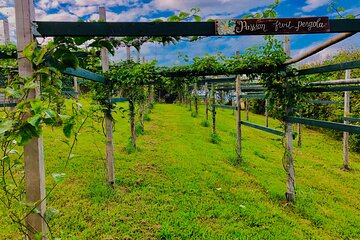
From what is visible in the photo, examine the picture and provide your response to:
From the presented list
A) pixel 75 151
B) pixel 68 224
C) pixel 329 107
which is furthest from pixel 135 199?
pixel 329 107

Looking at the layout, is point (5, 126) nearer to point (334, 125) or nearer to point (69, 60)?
point (69, 60)

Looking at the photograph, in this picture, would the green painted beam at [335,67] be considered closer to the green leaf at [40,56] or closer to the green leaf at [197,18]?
the green leaf at [197,18]

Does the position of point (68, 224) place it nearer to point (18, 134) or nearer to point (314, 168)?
point (18, 134)

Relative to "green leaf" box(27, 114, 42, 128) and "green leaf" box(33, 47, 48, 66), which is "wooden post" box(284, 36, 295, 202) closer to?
"green leaf" box(33, 47, 48, 66)

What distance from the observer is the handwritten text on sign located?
5.83 feet

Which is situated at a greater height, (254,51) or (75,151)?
(254,51)

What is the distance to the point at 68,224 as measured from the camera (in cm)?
328

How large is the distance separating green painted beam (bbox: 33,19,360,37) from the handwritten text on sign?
46mm

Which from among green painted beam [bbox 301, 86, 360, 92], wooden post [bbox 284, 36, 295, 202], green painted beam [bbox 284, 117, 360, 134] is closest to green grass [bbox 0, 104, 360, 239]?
wooden post [bbox 284, 36, 295, 202]

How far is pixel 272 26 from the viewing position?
1.78m

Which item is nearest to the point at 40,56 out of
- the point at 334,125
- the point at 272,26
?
the point at 272,26

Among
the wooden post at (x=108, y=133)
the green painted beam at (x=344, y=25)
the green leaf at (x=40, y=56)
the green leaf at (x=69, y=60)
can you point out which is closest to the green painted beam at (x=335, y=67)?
the green painted beam at (x=344, y=25)

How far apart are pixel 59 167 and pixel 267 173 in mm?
4082

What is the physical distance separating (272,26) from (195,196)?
3079 mm
